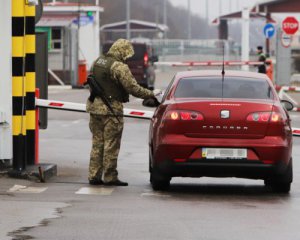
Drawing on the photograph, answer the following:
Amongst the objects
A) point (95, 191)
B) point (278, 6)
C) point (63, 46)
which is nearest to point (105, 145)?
point (95, 191)

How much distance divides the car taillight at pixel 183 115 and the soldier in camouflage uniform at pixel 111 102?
91 cm

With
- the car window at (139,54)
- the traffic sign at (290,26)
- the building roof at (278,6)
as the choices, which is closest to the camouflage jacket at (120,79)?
the traffic sign at (290,26)

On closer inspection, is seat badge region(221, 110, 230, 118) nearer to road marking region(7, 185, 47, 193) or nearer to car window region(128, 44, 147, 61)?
road marking region(7, 185, 47, 193)

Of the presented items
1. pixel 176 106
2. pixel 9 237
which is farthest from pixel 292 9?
pixel 9 237

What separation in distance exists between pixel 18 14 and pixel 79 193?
8.67ft

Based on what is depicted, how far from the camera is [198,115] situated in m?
12.5

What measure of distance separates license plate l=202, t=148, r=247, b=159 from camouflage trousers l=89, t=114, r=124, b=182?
4.91ft

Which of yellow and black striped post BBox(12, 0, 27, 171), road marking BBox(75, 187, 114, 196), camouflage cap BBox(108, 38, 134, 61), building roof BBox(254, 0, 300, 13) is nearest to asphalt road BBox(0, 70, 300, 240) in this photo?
road marking BBox(75, 187, 114, 196)

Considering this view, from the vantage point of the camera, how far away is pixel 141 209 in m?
11.3

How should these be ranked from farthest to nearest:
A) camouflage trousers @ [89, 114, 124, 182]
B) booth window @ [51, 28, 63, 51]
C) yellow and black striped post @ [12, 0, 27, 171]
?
booth window @ [51, 28, 63, 51] → yellow and black striped post @ [12, 0, 27, 171] → camouflage trousers @ [89, 114, 124, 182]

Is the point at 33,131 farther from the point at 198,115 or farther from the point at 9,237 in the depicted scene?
the point at 9,237

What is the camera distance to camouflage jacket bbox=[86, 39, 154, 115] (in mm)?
13359

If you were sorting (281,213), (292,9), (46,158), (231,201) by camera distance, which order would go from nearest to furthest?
(281,213), (231,201), (46,158), (292,9)

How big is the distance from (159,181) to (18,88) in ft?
7.90
